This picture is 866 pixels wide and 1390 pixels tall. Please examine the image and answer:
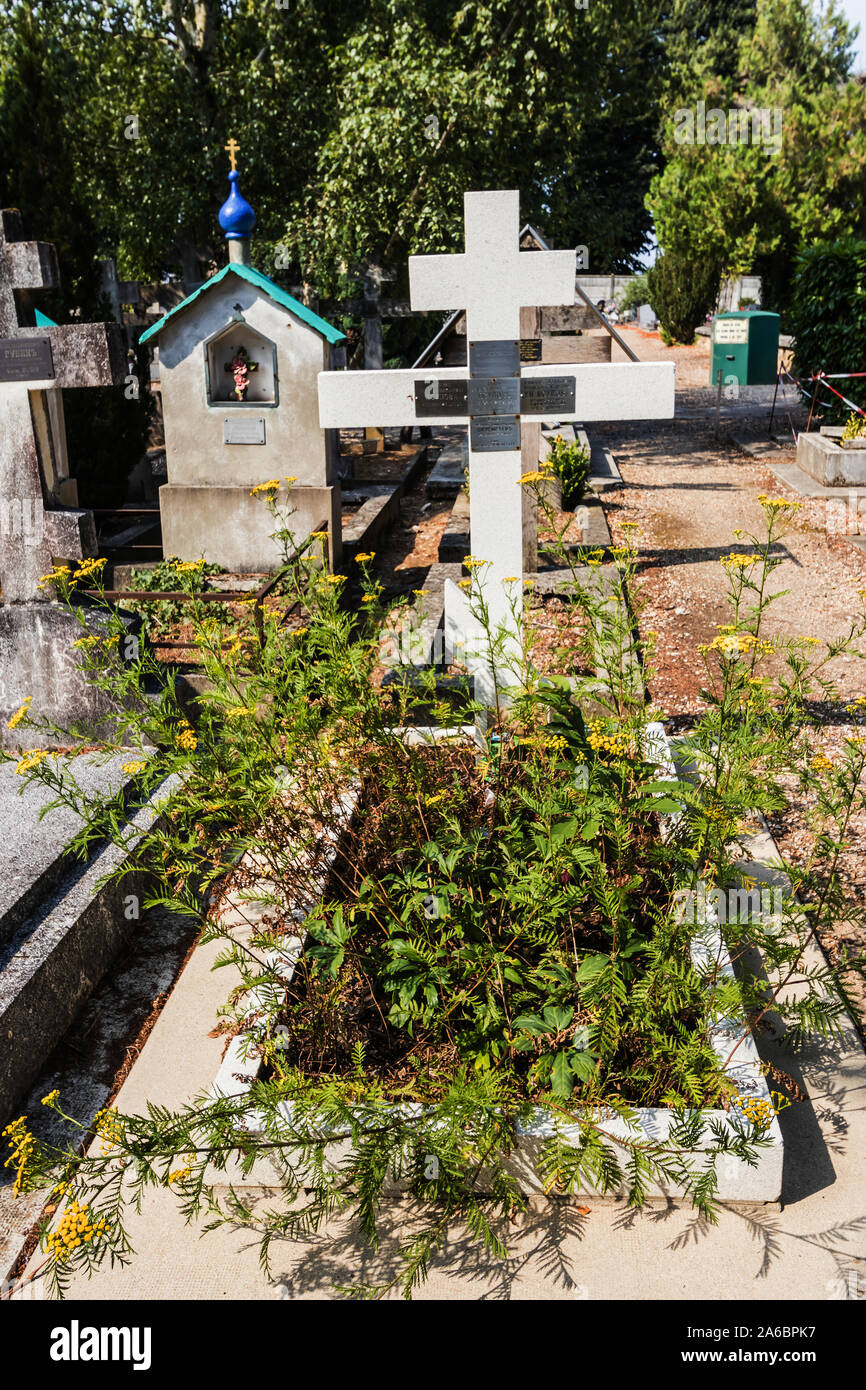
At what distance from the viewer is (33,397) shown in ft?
17.6

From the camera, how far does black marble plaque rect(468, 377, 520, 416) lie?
4.91 meters

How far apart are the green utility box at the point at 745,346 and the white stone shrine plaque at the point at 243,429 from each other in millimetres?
9262

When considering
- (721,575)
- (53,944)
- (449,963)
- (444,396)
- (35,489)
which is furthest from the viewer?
(721,575)

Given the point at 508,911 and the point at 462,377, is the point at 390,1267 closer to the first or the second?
the point at 508,911

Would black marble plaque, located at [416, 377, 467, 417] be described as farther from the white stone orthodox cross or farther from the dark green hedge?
the dark green hedge

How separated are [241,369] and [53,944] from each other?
5.99 metres

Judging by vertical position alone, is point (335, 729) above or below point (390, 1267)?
above

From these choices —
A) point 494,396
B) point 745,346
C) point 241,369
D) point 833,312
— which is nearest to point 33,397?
point 494,396

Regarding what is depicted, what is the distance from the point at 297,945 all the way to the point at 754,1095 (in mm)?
1445

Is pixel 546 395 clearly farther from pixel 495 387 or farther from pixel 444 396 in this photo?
pixel 444 396

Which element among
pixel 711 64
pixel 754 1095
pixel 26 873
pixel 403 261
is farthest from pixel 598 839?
pixel 711 64

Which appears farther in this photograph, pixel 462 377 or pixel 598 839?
pixel 462 377

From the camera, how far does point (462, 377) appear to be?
194 inches

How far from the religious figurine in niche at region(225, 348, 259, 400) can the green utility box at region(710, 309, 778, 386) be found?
9123 millimetres
